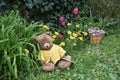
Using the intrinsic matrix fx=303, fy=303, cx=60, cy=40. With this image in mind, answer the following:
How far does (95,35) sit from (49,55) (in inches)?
52.4

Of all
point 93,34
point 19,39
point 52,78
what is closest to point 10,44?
point 19,39

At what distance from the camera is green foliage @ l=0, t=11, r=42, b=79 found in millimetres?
4223

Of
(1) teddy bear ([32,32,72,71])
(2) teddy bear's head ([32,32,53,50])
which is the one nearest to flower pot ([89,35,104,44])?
(1) teddy bear ([32,32,72,71])

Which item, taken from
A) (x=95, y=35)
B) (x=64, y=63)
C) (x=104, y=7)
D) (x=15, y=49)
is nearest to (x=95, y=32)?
(x=95, y=35)

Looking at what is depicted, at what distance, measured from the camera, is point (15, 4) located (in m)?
5.39

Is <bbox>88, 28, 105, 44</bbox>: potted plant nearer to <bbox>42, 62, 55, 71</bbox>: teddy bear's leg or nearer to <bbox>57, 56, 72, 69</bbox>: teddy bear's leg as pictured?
<bbox>57, 56, 72, 69</bbox>: teddy bear's leg

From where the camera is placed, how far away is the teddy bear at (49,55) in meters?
4.64

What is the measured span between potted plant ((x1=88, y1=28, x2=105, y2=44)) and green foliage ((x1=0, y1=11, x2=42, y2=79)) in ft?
4.35

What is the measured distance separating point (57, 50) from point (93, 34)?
3.84 ft

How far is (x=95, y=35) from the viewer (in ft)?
18.7

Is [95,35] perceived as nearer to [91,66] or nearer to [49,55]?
[91,66]

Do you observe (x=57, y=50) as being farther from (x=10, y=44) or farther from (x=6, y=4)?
(x=6, y=4)

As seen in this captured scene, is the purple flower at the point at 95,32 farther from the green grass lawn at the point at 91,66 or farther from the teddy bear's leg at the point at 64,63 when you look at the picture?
the teddy bear's leg at the point at 64,63

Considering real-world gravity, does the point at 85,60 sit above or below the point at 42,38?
below
